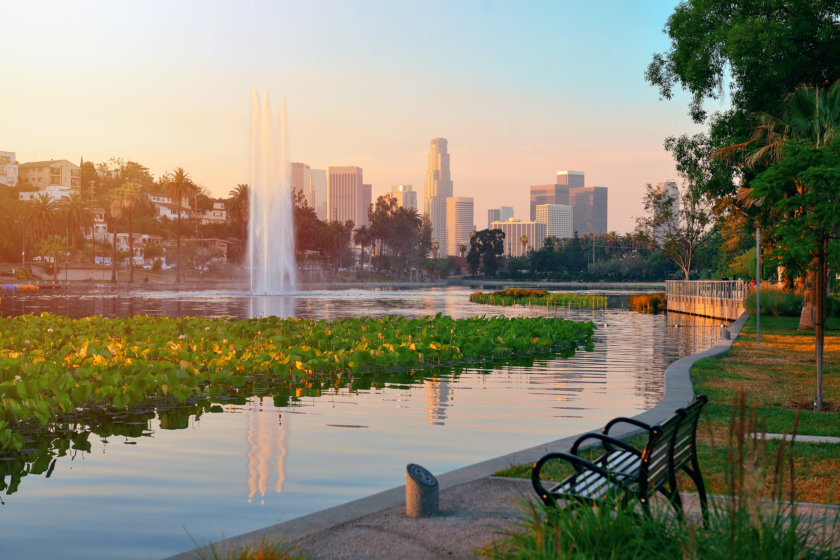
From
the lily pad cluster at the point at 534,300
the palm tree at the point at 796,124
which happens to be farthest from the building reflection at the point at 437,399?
the lily pad cluster at the point at 534,300

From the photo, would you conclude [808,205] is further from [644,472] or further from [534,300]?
[534,300]

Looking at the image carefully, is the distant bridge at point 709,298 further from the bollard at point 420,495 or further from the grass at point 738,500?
the bollard at point 420,495

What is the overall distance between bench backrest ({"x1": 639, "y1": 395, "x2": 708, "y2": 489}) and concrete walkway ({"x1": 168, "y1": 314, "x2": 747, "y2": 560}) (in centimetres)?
94

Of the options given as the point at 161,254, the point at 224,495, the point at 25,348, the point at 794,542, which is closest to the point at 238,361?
the point at 25,348

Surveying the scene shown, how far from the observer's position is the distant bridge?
41.9 meters

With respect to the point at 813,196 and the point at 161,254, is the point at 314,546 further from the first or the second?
the point at 161,254

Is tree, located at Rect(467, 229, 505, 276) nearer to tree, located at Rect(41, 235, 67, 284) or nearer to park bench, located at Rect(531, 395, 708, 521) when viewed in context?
tree, located at Rect(41, 235, 67, 284)

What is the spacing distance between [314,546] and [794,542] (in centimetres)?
327

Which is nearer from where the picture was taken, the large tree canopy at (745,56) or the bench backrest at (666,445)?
the bench backrest at (666,445)

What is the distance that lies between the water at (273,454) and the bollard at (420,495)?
1533 millimetres

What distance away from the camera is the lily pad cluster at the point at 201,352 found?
41.6ft

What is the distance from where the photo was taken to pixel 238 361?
16.6m

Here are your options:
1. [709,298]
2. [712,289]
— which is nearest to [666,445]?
[709,298]

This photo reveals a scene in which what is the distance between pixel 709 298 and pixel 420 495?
42368mm
